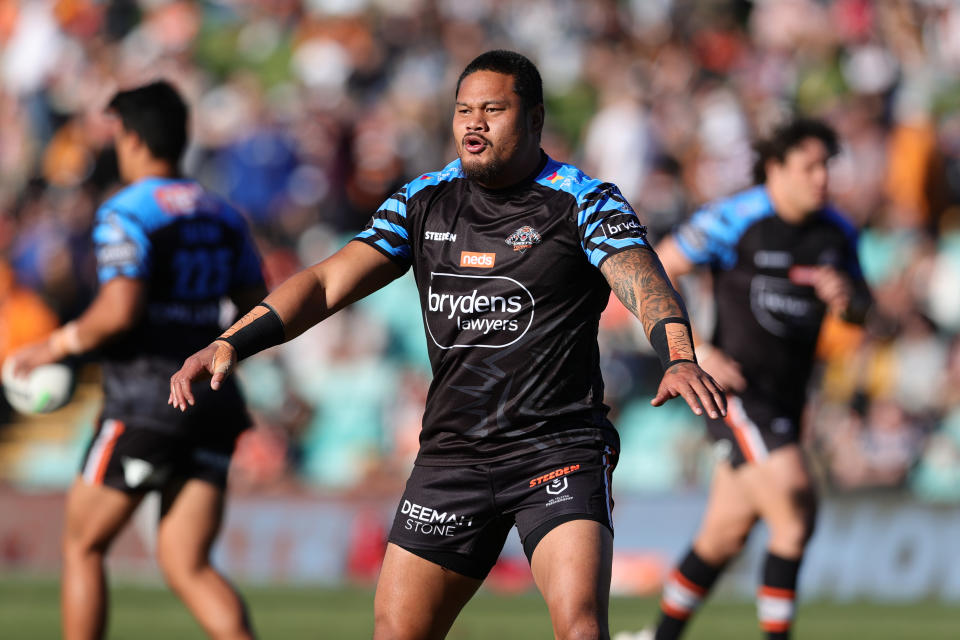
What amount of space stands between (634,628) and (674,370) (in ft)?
20.7

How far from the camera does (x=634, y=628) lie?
416 inches

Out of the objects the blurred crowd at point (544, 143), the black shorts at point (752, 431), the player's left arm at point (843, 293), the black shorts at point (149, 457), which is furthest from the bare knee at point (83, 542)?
the blurred crowd at point (544, 143)

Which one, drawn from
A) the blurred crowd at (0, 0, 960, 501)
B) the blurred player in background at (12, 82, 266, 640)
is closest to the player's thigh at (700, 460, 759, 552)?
the blurred player in background at (12, 82, 266, 640)

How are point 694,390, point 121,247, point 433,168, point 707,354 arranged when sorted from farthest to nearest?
point 433,168
point 707,354
point 121,247
point 694,390

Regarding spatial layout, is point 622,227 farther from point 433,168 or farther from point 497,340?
point 433,168

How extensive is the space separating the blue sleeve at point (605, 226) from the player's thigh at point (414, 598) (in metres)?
1.36

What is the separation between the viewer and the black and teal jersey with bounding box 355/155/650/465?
541 centimetres

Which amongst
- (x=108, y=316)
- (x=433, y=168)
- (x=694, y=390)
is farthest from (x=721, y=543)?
(x=433, y=168)

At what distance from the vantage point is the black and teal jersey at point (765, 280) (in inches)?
332

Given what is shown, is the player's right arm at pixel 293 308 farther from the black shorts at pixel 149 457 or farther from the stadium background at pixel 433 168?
the stadium background at pixel 433 168

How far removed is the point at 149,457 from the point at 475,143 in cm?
274

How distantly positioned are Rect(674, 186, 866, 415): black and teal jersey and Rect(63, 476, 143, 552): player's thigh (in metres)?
3.60

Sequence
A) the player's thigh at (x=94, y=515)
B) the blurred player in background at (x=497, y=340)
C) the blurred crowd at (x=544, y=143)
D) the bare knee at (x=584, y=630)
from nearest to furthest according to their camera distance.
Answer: the bare knee at (x=584, y=630) → the blurred player in background at (x=497, y=340) → the player's thigh at (x=94, y=515) → the blurred crowd at (x=544, y=143)

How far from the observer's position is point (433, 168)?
1688 cm
